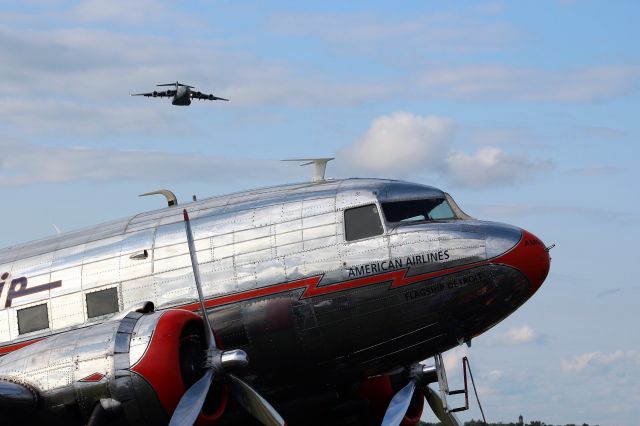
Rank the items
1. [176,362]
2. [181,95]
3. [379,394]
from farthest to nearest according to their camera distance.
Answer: [181,95], [379,394], [176,362]

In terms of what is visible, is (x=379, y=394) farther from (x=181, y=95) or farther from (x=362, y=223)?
(x=181, y=95)

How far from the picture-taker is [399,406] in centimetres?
1994

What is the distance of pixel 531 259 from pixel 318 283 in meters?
3.31

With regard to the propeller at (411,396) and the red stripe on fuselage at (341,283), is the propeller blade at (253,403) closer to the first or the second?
the red stripe on fuselage at (341,283)

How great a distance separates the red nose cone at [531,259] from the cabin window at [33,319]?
7.60m

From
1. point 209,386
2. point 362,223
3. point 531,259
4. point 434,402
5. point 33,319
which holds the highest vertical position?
point 362,223

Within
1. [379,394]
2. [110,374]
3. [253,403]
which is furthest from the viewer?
[379,394]

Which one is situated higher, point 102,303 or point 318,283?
point 318,283

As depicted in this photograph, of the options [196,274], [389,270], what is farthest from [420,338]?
[196,274]

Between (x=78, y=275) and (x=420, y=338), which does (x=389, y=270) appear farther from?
(x=78, y=275)

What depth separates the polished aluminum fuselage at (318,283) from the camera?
1761 centimetres

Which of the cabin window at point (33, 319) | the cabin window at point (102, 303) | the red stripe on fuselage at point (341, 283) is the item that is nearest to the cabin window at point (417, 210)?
the red stripe on fuselage at point (341, 283)

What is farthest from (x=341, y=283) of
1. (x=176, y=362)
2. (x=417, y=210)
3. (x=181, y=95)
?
(x=181, y=95)

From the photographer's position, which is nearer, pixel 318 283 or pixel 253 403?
pixel 253 403
